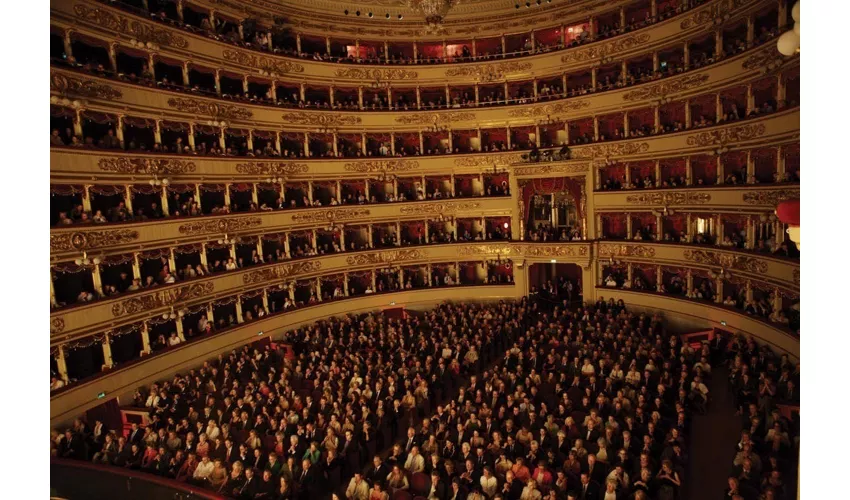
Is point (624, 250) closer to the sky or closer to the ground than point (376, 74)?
closer to the ground

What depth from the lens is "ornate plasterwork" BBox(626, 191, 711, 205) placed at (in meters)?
21.3

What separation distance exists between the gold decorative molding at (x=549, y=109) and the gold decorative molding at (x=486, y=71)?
2050 mm

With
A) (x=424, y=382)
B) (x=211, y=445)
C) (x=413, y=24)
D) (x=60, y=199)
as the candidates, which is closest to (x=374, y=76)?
(x=413, y=24)

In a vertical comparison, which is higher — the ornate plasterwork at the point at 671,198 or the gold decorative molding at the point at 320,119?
the gold decorative molding at the point at 320,119

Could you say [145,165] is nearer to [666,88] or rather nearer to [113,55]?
[113,55]

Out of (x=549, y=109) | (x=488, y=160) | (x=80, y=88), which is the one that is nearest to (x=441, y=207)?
(x=488, y=160)

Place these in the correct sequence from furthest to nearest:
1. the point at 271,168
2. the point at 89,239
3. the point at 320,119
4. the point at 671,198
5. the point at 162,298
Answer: the point at 320,119
the point at 271,168
the point at 671,198
the point at 162,298
the point at 89,239

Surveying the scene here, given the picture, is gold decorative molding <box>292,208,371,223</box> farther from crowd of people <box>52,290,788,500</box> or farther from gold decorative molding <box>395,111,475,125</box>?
crowd of people <box>52,290,788,500</box>

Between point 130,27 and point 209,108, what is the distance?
12.7 feet

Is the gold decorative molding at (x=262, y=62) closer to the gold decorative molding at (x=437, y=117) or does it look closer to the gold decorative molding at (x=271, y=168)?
the gold decorative molding at (x=271, y=168)

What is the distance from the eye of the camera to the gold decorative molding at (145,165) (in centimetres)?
1728

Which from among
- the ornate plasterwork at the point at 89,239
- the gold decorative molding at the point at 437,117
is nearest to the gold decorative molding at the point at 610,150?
the gold decorative molding at the point at 437,117

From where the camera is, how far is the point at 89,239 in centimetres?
1648

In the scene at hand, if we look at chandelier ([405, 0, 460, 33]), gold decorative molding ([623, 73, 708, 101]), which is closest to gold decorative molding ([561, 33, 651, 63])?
gold decorative molding ([623, 73, 708, 101])
